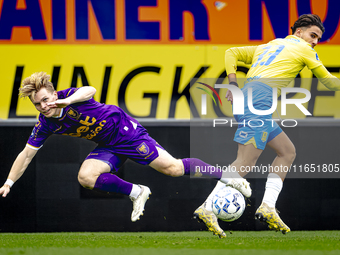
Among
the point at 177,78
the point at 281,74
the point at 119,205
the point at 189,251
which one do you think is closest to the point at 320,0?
the point at 177,78

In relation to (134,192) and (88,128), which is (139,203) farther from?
(88,128)

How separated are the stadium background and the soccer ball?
157 centimetres

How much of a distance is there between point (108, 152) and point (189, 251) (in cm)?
143

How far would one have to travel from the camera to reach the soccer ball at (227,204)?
492cm

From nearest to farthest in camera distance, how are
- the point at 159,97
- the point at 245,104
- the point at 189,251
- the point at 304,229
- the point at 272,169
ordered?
the point at 189,251 → the point at 245,104 → the point at 272,169 → the point at 304,229 → the point at 159,97

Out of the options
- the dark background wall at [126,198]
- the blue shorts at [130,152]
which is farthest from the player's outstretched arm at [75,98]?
the dark background wall at [126,198]

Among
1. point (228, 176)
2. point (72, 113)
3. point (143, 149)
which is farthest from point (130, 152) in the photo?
point (228, 176)

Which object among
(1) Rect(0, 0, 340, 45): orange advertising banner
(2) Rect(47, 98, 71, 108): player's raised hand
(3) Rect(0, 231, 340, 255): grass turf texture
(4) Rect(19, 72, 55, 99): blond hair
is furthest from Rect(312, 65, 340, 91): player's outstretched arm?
(4) Rect(19, 72, 55, 99): blond hair

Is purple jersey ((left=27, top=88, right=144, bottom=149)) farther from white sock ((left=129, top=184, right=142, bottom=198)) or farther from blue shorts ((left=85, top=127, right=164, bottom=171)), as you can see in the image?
white sock ((left=129, top=184, right=142, bottom=198))

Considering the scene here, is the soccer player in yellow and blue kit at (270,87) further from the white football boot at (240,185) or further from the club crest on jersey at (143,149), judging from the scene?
the club crest on jersey at (143,149)

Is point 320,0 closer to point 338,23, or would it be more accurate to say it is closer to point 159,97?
point 338,23

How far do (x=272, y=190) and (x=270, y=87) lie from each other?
3.52 ft

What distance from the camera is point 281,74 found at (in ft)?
16.5

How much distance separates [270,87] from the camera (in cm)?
497
